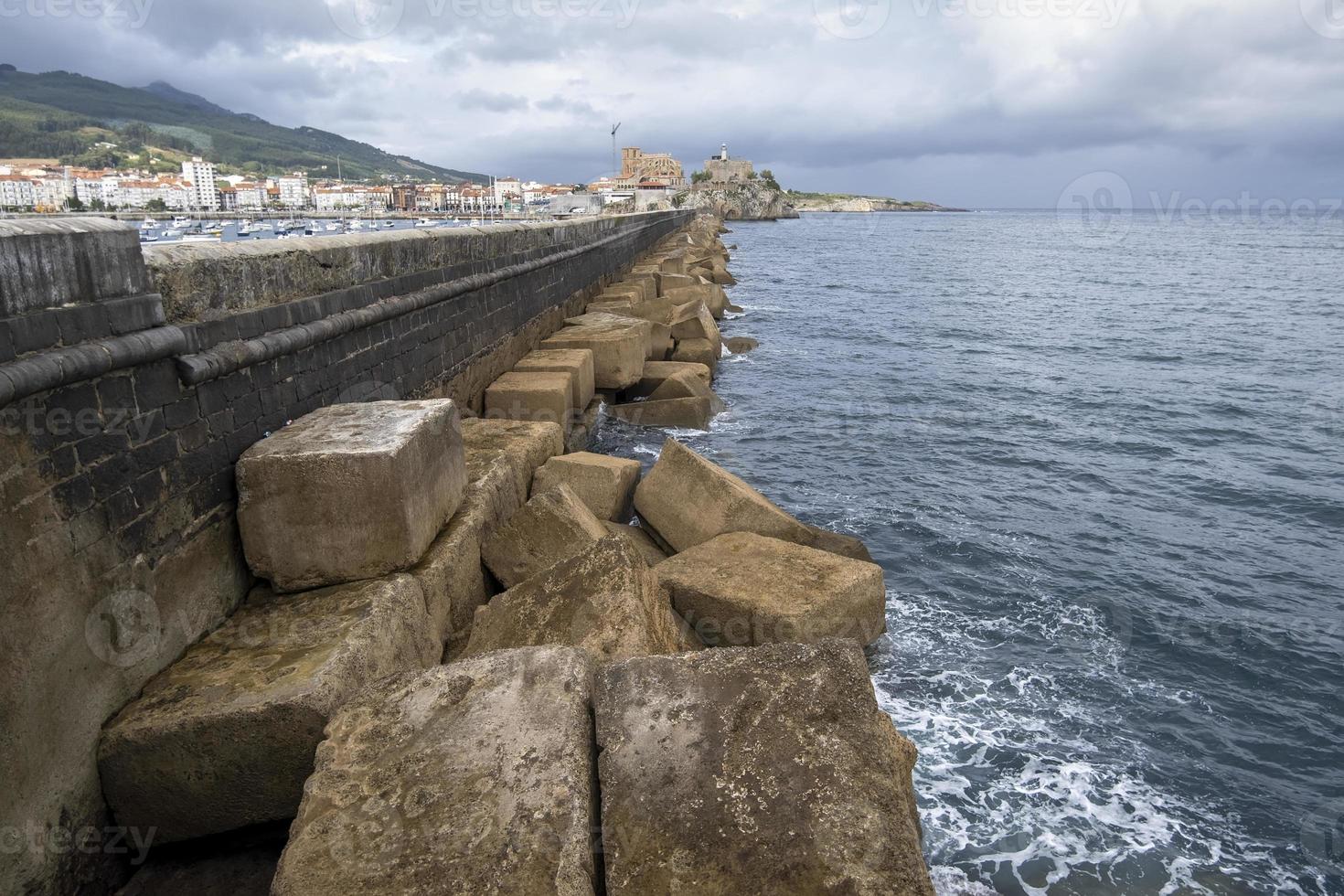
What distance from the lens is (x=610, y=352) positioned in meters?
10.7

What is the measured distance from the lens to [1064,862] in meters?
4.20

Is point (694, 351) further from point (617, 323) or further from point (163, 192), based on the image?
A: point (163, 192)

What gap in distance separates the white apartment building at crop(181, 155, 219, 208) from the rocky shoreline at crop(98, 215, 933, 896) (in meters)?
11.2

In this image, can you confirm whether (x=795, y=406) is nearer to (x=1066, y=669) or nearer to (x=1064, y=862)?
(x=1066, y=669)

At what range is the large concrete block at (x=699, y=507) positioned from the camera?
5.91 meters

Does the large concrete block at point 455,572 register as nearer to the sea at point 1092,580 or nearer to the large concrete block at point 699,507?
the large concrete block at point 699,507

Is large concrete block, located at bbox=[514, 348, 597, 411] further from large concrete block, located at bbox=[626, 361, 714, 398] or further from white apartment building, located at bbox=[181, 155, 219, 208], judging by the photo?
white apartment building, located at bbox=[181, 155, 219, 208]

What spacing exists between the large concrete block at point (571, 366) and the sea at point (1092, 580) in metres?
0.79

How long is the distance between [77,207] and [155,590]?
583 centimetres

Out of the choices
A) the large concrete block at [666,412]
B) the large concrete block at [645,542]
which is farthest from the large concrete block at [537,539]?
the large concrete block at [666,412]

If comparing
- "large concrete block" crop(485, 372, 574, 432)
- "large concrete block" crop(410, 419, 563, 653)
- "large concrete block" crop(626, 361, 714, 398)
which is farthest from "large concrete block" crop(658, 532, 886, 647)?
"large concrete block" crop(626, 361, 714, 398)

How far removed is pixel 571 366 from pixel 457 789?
23.4 feet

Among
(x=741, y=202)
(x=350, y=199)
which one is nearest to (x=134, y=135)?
(x=350, y=199)

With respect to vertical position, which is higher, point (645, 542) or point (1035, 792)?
point (645, 542)
